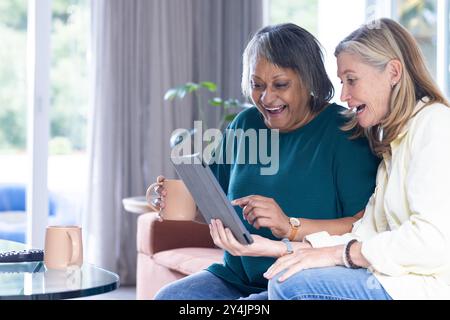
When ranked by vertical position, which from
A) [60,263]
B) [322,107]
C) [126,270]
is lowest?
[126,270]

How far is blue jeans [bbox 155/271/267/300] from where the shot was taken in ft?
6.79

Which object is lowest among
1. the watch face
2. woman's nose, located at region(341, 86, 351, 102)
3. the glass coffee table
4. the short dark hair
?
the glass coffee table

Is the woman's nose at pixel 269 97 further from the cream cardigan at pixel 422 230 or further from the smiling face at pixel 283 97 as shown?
the cream cardigan at pixel 422 230

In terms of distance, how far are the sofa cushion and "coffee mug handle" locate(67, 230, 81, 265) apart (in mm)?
1370

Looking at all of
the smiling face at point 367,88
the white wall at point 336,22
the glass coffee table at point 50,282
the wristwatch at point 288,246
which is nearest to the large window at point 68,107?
the white wall at point 336,22

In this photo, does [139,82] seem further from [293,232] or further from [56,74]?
[293,232]

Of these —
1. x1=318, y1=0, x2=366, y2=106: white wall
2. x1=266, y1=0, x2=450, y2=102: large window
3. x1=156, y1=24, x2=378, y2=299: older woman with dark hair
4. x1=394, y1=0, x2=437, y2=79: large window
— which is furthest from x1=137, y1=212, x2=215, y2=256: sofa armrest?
x1=156, y1=24, x2=378, y2=299: older woman with dark hair

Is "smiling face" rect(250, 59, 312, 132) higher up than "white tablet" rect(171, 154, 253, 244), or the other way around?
"smiling face" rect(250, 59, 312, 132)

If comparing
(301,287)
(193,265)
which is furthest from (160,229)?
(301,287)

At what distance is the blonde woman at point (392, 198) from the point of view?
60.1 inches

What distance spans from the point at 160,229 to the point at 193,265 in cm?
47

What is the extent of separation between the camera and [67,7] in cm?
457

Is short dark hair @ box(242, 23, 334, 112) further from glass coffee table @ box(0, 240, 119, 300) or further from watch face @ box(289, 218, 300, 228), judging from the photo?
glass coffee table @ box(0, 240, 119, 300)

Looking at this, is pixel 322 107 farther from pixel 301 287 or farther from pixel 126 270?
pixel 126 270
